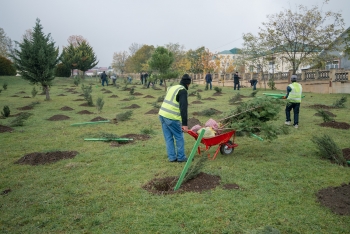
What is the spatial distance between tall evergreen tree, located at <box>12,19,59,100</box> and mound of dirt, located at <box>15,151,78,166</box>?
15.1m

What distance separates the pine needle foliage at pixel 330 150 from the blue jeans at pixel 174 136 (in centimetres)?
306

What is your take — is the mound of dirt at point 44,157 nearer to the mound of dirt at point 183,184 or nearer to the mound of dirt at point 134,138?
the mound of dirt at point 134,138

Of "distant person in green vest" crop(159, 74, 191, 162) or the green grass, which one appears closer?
the green grass

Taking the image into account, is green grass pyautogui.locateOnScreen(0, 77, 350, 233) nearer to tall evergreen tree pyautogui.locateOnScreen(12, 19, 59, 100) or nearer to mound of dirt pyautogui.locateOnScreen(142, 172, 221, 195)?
mound of dirt pyautogui.locateOnScreen(142, 172, 221, 195)

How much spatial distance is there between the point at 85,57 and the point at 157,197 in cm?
4731

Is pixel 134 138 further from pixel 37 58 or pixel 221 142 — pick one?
pixel 37 58

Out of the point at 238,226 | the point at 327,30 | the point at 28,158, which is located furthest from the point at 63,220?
the point at 327,30

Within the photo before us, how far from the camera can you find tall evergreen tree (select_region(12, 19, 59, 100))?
20078 millimetres

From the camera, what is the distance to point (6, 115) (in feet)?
45.2

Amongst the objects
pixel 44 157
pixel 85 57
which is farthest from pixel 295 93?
pixel 85 57

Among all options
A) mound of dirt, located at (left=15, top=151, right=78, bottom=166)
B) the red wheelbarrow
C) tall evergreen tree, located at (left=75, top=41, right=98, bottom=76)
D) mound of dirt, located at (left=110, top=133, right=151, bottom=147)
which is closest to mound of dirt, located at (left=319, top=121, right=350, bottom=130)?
the red wheelbarrow

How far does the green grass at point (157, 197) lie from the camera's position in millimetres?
3850

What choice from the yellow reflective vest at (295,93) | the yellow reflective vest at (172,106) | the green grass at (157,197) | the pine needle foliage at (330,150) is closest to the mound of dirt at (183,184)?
the green grass at (157,197)

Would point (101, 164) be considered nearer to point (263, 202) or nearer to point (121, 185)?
point (121, 185)
